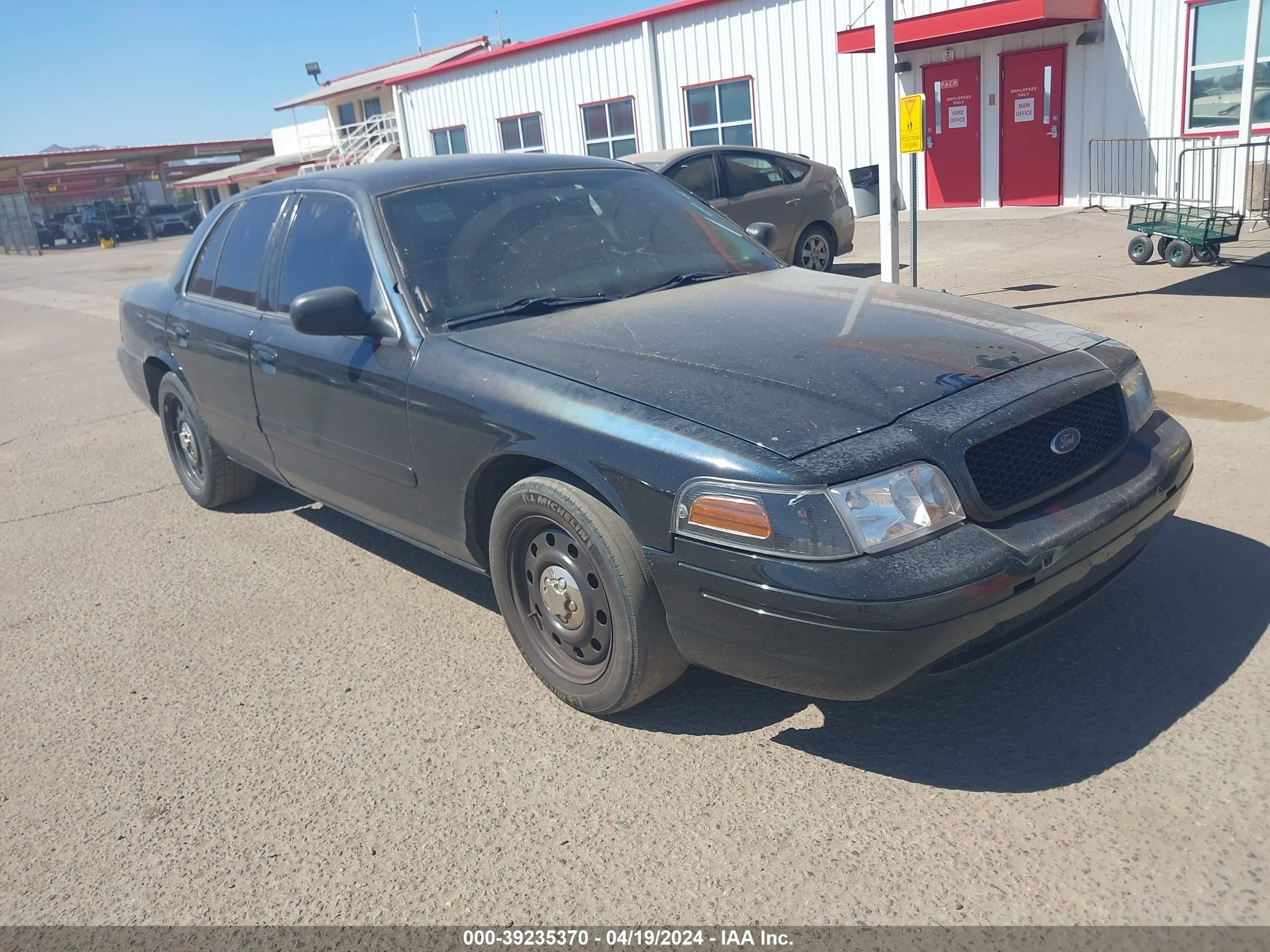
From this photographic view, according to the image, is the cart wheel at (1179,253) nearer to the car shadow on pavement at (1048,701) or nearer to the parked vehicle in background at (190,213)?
the car shadow on pavement at (1048,701)

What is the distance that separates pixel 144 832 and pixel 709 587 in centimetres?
177

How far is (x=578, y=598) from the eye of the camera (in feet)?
10.6

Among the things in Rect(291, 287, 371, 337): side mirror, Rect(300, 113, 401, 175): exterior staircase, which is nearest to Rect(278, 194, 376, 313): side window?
Rect(291, 287, 371, 337): side mirror

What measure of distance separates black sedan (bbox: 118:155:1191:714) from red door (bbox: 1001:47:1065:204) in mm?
13029

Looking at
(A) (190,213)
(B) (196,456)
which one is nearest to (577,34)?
(B) (196,456)

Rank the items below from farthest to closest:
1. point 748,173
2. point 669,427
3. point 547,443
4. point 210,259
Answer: point 748,173 → point 210,259 → point 547,443 → point 669,427

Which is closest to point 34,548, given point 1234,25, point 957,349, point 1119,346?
point 957,349

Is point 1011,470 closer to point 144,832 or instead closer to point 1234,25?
point 144,832

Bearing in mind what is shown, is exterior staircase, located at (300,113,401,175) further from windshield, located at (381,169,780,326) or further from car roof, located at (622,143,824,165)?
windshield, located at (381,169,780,326)

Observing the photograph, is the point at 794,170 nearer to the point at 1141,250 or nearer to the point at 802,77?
the point at 1141,250

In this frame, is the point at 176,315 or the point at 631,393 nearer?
the point at 631,393

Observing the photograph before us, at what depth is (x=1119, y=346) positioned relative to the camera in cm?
352

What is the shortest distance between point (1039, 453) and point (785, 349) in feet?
2.65

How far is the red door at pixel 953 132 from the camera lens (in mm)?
16844
